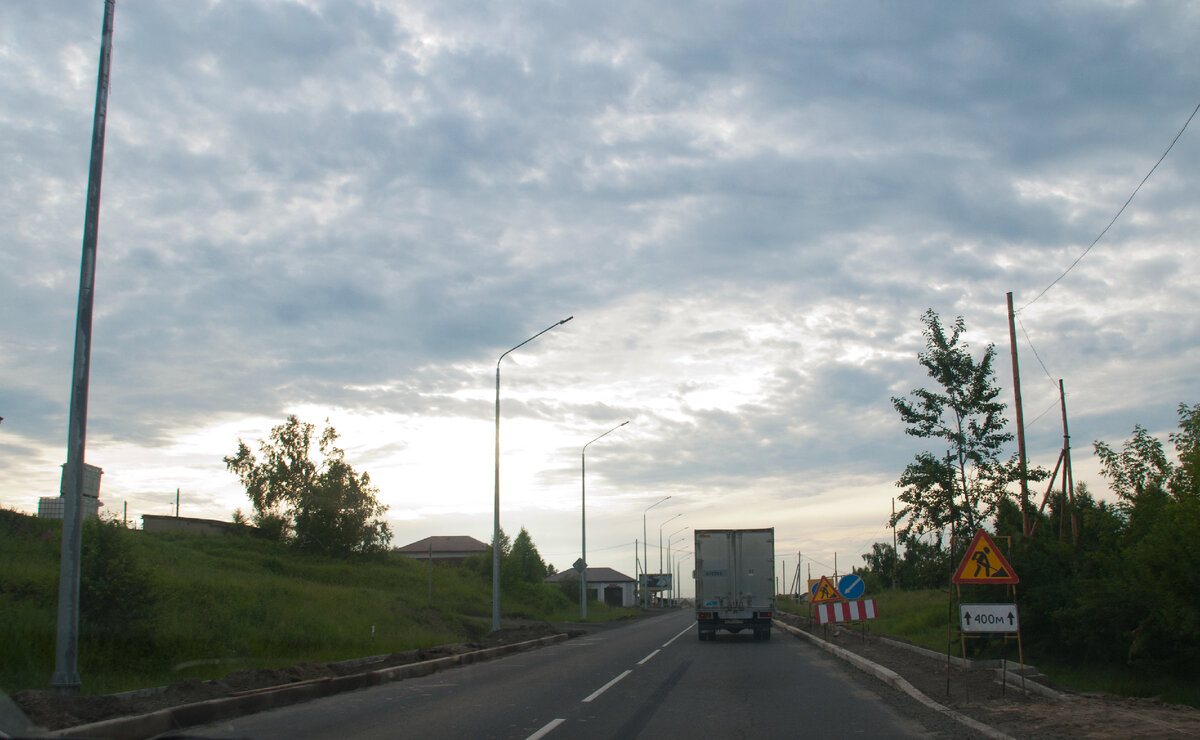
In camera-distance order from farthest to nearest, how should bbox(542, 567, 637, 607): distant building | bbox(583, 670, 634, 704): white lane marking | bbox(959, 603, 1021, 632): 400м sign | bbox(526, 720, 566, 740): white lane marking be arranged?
bbox(542, 567, 637, 607): distant building, bbox(583, 670, 634, 704): white lane marking, bbox(959, 603, 1021, 632): 400м sign, bbox(526, 720, 566, 740): white lane marking

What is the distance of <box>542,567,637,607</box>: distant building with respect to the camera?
123375 millimetres

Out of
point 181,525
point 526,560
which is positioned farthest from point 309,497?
point 526,560

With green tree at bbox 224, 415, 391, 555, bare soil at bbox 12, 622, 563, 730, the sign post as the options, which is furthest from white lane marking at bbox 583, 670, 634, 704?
green tree at bbox 224, 415, 391, 555

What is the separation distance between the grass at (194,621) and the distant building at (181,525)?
1356cm

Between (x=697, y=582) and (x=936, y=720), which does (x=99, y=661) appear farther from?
(x=697, y=582)

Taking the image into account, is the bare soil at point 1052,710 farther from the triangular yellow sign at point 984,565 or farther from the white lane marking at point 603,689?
the white lane marking at point 603,689

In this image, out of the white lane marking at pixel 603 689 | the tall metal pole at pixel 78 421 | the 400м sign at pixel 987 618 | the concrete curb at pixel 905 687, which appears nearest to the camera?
the concrete curb at pixel 905 687

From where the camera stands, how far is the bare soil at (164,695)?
9.55 metres

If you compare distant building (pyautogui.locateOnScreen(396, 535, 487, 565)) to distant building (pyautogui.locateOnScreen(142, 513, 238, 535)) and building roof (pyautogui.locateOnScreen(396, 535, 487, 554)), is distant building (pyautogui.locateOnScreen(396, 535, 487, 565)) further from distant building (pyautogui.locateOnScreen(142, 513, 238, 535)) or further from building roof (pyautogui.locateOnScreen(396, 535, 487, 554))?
distant building (pyautogui.locateOnScreen(142, 513, 238, 535))

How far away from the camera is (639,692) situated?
563 inches

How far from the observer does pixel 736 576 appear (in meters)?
28.5

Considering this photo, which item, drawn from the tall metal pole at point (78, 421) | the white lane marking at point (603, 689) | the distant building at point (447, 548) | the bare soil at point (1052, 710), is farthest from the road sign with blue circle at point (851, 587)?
the distant building at point (447, 548)

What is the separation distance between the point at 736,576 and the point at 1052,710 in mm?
17820

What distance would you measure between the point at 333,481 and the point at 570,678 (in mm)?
45902
